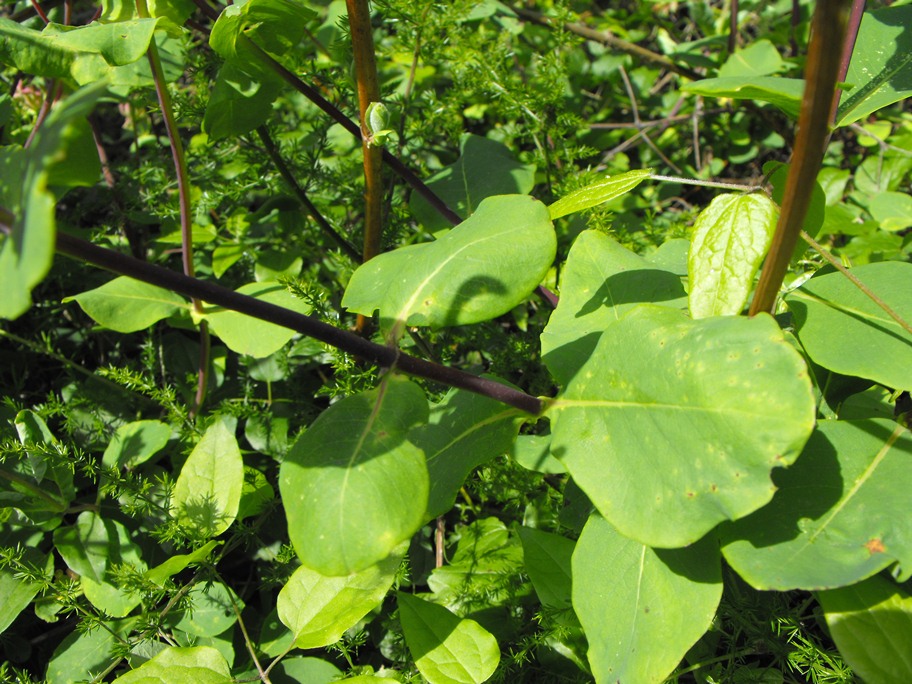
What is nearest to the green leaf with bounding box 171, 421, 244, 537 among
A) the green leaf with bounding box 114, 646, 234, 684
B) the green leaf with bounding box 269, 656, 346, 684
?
the green leaf with bounding box 114, 646, 234, 684

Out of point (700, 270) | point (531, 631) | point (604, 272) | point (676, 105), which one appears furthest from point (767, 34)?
point (531, 631)

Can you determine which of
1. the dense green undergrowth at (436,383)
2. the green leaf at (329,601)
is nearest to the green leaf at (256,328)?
the dense green undergrowth at (436,383)

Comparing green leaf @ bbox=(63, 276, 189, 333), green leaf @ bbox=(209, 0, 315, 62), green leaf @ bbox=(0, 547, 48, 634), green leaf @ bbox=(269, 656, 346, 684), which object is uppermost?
green leaf @ bbox=(209, 0, 315, 62)

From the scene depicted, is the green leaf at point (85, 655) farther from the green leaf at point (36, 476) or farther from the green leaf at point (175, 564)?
the green leaf at point (36, 476)

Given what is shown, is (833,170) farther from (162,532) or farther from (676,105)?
(162,532)

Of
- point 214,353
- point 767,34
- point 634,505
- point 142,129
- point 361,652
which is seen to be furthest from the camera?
point 767,34

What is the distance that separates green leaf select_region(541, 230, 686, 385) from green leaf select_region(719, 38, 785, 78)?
56.8 inches

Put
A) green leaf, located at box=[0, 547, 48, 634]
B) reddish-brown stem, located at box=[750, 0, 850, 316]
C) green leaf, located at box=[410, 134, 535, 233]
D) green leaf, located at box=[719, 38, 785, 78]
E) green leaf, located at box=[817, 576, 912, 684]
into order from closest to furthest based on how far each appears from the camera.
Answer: reddish-brown stem, located at box=[750, 0, 850, 316]
green leaf, located at box=[817, 576, 912, 684]
green leaf, located at box=[0, 547, 48, 634]
green leaf, located at box=[410, 134, 535, 233]
green leaf, located at box=[719, 38, 785, 78]

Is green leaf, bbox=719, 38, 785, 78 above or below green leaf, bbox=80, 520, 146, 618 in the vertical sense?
above

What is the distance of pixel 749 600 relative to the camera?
1545mm

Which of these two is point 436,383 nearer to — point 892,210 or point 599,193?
point 599,193

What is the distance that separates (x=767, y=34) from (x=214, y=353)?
9.64 ft

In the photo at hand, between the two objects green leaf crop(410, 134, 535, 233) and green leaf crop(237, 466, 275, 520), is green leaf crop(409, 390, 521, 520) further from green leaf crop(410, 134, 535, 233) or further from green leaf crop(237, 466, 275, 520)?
green leaf crop(410, 134, 535, 233)

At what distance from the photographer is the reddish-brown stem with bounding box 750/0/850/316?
886 mm
